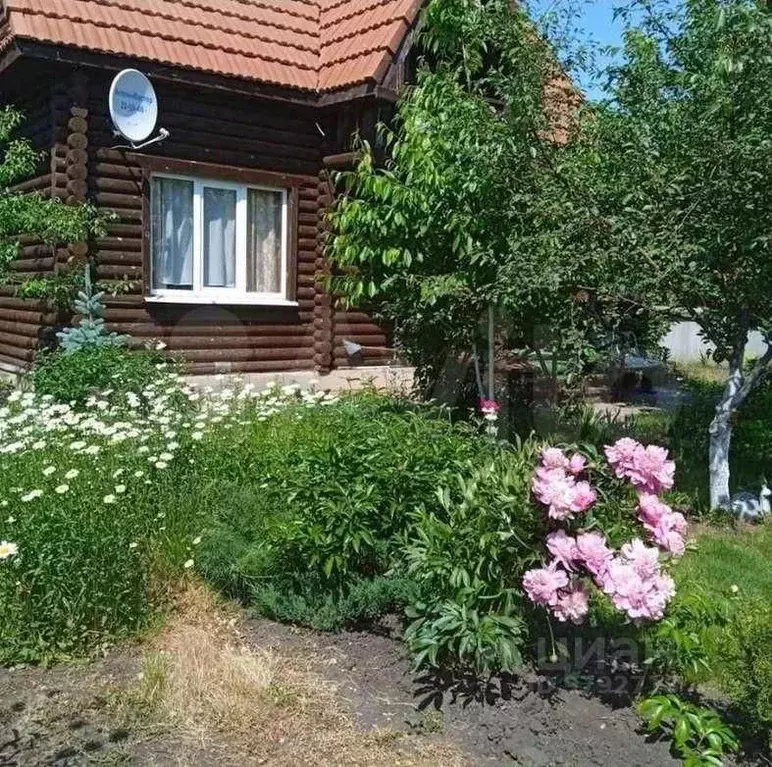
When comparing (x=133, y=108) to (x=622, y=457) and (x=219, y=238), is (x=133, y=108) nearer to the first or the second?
(x=219, y=238)

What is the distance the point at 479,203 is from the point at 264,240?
4.88m

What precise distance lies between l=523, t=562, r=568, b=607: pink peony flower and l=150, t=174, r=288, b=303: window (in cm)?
721

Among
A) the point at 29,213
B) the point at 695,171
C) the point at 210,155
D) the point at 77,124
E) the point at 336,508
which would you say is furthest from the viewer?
the point at 210,155

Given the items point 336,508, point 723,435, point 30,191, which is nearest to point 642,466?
point 336,508

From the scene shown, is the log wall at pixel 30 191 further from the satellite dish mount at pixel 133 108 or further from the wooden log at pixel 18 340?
the satellite dish mount at pixel 133 108

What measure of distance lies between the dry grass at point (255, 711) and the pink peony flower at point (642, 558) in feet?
2.96

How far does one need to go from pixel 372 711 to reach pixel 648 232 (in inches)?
128

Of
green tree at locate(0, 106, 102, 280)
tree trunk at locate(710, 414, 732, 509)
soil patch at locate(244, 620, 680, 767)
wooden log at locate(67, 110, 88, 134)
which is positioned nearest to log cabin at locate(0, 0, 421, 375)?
wooden log at locate(67, 110, 88, 134)

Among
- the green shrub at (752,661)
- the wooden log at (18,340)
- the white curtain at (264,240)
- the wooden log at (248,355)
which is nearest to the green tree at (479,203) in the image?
the green shrub at (752,661)

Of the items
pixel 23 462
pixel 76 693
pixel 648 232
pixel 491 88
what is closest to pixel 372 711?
pixel 76 693

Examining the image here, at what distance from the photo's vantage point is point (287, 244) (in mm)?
10477

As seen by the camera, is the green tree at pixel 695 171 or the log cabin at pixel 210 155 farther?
the log cabin at pixel 210 155

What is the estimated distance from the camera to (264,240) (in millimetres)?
10484

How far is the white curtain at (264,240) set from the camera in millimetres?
10375
